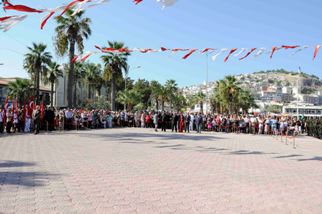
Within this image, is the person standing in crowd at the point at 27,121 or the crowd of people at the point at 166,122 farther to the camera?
the crowd of people at the point at 166,122

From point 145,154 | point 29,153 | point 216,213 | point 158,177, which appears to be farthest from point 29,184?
point 145,154

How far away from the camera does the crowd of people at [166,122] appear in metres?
22.3

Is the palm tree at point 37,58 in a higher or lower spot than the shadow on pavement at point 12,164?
higher

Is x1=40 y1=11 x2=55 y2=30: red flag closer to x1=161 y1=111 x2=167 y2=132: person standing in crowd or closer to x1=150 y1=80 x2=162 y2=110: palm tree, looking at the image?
x1=161 y1=111 x2=167 y2=132: person standing in crowd

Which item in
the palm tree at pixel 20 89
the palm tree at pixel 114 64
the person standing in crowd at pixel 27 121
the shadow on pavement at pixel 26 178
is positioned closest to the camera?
the shadow on pavement at pixel 26 178

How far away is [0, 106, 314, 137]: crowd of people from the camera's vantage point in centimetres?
2230

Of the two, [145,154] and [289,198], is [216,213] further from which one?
[145,154]

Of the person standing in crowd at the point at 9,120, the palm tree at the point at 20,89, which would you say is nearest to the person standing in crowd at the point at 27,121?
the person standing in crowd at the point at 9,120

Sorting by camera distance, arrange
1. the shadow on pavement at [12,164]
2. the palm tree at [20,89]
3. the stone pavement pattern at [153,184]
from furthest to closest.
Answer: the palm tree at [20,89], the shadow on pavement at [12,164], the stone pavement pattern at [153,184]

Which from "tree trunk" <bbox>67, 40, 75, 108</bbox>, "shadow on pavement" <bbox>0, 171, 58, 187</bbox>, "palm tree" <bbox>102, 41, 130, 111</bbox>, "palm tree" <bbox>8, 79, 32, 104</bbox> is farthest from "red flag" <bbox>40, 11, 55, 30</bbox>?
"palm tree" <bbox>8, 79, 32, 104</bbox>

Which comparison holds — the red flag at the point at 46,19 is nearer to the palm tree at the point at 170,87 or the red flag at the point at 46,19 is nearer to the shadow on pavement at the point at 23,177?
the shadow on pavement at the point at 23,177

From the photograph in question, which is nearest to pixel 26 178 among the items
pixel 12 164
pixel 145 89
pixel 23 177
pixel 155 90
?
pixel 23 177

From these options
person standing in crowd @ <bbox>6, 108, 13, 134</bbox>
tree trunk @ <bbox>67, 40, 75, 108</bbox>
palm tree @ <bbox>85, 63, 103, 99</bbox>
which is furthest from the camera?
palm tree @ <bbox>85, 63, 103, 99</bbox>

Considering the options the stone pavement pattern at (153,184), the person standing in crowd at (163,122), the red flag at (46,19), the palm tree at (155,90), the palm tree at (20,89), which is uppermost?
the palm tree at (155,90)
